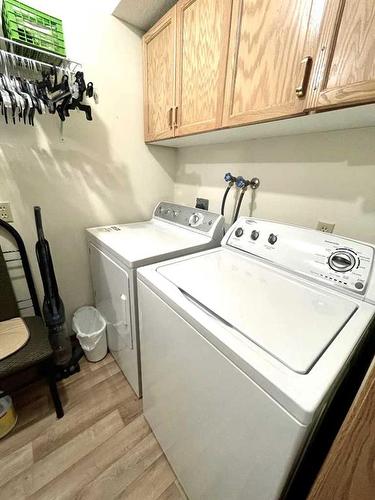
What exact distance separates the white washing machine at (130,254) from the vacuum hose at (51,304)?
0.92ft

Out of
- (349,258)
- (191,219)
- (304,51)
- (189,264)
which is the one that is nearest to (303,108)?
(304,51)

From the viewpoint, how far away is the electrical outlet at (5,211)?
1380 mm

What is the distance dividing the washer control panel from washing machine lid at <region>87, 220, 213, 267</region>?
1.8 inches

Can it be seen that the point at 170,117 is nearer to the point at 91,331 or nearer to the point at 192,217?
the point at 192,217

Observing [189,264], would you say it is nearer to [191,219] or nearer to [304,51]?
[191,219]

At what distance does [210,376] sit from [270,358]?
0.72ft

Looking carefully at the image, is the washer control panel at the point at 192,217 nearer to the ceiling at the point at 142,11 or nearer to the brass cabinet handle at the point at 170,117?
the brass cabinet handle at the point at 170,117

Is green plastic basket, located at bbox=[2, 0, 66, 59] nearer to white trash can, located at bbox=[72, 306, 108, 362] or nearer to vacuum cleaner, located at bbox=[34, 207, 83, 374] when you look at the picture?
vacuum cleaner, located at bbox=[34, 207, 83, 374]

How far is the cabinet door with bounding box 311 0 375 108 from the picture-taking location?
676mm

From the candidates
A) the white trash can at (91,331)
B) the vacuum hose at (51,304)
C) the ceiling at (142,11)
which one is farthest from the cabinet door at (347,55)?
the white trash can at (91,331)

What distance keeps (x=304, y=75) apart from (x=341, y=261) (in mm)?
728

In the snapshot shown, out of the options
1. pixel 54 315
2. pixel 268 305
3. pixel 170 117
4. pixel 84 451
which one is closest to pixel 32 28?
pixel 170 117

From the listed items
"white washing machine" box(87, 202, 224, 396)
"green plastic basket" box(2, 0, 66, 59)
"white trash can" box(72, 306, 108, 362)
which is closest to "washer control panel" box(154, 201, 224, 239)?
"white washing machine" box(87, 202, 224, 396)

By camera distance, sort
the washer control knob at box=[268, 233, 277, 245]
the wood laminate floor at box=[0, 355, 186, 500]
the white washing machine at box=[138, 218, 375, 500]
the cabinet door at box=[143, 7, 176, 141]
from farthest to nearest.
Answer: the cabinet door at box=[143, 7, 176, 141] → the washer control knob at box=[268, 233, 277, 245] → the wood laminate floor at box=[0, 355, 186, 500] → the white washing machine at box=[138, 218, 375, 500]
